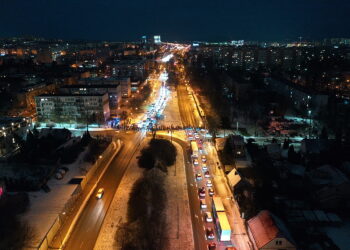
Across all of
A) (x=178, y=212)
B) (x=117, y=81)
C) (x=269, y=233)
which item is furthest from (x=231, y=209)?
(x=117, y=81)

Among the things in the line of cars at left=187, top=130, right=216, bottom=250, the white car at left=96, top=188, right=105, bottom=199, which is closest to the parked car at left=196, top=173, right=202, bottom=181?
the line of cars at left=187, top=130, right=216, bottom=250

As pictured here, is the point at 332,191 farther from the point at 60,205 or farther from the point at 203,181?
the point at 60,205

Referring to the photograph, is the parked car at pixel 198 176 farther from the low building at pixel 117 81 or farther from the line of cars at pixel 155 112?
the low building at pixel 117 81

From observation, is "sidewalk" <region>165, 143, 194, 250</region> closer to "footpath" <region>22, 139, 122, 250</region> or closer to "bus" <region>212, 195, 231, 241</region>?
"bus" <region>212, 195, 231, 241</region>

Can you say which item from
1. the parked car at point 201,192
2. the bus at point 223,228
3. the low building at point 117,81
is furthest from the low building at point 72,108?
the bus at point 223,228

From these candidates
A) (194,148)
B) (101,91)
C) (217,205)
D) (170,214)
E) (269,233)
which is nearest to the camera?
(269,233)

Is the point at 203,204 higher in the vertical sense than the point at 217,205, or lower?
lower

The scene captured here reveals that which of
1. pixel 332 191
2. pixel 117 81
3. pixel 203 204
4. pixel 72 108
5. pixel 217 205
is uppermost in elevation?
pixel 117 81

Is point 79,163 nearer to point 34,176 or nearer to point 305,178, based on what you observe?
point 34,176
